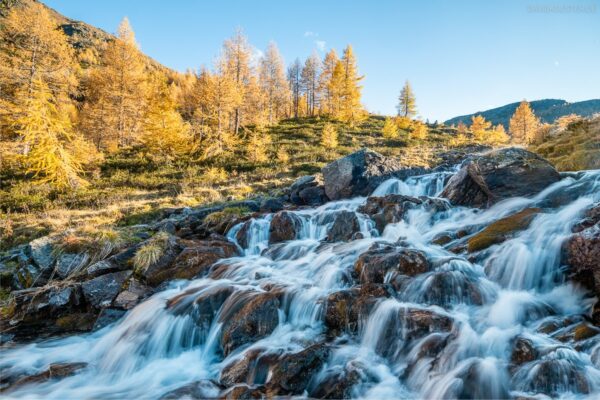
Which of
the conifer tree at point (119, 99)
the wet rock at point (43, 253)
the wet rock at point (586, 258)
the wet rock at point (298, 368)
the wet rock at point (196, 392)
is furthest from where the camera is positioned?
the conifer tree at point (119, 99)

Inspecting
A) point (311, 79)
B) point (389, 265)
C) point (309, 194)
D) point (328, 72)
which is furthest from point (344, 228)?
point (311, 79)

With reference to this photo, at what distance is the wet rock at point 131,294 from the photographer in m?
8.91

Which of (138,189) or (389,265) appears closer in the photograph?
(389,265)

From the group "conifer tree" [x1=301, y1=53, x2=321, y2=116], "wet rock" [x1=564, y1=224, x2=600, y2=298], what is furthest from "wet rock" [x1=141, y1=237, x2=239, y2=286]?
"conifer tree" [x1=301, y1=53, x2=321, y2=116]

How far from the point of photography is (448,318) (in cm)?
613

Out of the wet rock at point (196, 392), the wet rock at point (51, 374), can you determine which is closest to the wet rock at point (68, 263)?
the wet rock at point (51, 374)

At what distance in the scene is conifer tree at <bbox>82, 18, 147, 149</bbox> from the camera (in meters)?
34.4

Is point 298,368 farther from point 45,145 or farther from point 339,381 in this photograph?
point 45,145

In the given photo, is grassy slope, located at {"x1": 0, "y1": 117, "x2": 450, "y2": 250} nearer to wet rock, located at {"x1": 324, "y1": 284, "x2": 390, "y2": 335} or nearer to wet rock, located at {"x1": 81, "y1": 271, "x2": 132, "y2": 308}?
wet rock, located at {"x1": 81, "y1": 271, "x2": 132, "y2": 308}

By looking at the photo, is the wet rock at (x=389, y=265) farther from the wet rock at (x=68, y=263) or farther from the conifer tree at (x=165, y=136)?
the conifer tree at (x=165, y=136)

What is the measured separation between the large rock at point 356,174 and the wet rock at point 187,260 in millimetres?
7214

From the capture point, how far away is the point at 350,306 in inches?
272

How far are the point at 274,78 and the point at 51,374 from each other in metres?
62.0

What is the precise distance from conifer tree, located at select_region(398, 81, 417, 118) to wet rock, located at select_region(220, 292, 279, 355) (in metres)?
62.3
